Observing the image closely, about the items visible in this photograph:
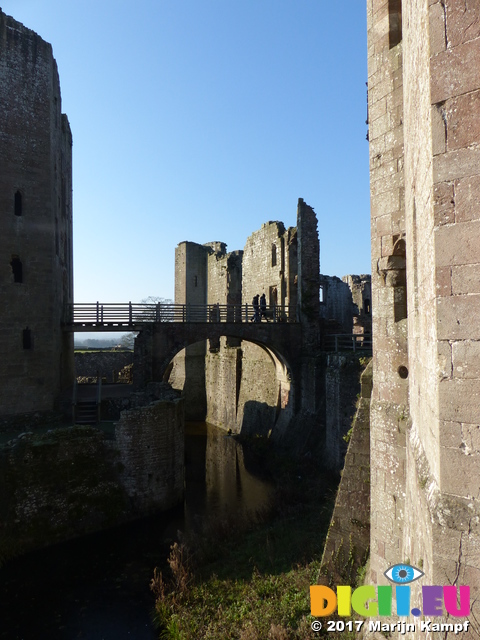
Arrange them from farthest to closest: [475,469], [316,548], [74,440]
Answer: [74,440] → [316,548] → [475,469]

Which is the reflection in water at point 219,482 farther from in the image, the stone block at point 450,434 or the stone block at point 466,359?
the stone block at point 466,359

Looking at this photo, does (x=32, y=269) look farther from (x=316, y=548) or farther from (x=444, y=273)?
(x=444, y=273)

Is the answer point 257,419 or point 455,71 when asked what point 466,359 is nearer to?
point 455,71

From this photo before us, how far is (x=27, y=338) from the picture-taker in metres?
14.1

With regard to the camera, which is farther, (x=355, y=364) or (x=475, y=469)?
(x=355, y=364)

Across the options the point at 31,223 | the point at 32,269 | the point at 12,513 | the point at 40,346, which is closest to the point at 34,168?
the point at 31,223

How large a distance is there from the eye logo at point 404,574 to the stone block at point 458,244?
85.3 inches

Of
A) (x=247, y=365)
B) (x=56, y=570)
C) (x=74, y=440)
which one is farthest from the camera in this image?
(x=247, y=365)

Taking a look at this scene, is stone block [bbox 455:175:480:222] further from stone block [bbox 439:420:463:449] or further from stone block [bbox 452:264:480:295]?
stone block [bbox 439:420:463:449]

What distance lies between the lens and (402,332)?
5.18 m

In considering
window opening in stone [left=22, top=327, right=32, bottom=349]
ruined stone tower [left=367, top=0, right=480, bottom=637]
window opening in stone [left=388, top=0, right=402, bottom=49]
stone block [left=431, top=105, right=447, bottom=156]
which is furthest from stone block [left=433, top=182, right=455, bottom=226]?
window opening in stone [left=22, top=327, right=32, bottom=349]

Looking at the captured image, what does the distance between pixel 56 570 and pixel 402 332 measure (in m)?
9.08

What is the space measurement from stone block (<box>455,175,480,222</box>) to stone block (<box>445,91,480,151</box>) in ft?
0.74

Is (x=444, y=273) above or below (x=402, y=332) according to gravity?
above
